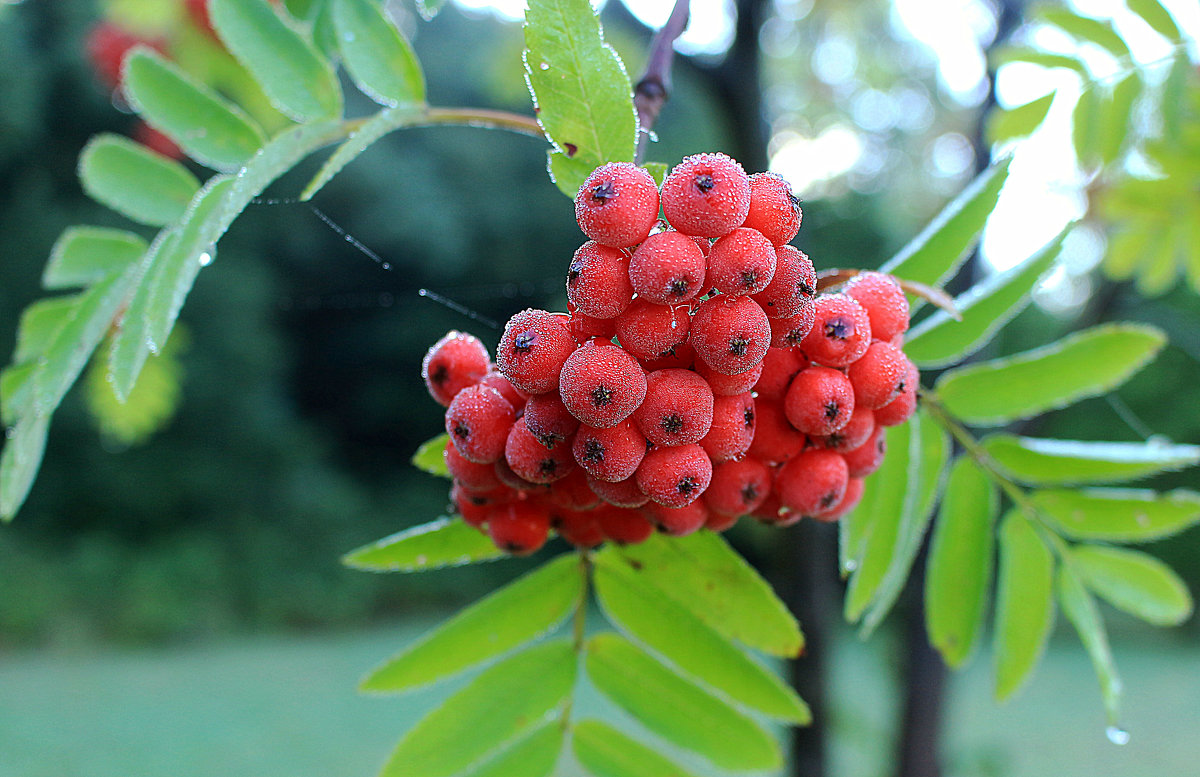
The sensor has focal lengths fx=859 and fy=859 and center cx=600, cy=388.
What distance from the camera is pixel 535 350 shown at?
2.23 feet

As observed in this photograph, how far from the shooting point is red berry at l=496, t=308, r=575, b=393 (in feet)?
2.23

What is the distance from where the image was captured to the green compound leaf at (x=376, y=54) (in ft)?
3.23

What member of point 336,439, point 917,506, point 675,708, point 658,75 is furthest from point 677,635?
point 336,439

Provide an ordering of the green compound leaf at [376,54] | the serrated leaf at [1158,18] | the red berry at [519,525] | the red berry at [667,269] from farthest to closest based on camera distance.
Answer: the serrated leaf at [1158,18]
the green compound leaf at [376,54]
the red berry at [519,525]
the red berry at [667,269]

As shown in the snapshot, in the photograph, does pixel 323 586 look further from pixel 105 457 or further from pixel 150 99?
pixel 150 99

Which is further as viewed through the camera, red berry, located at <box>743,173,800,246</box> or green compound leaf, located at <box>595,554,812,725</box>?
green compound leaf, located at <box>595,554,812,725</box>

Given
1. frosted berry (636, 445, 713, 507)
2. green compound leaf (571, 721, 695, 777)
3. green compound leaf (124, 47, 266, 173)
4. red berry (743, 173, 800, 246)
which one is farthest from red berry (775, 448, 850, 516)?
green compound leaf (124, 47, 266, 173)

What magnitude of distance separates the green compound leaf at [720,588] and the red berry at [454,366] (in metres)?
0.32

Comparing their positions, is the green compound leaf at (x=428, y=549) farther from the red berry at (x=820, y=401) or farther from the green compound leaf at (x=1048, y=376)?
the green compound leaf at (x=1048, y=376)

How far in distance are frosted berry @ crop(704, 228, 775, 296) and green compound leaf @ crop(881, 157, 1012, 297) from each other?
43 cm

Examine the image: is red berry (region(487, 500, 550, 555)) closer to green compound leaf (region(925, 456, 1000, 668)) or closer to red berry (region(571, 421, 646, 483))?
red berry (region(571, 421, 646, 483))

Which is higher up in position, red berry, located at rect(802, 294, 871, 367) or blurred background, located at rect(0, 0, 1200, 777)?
red berry, located at rect(802, 294, 871, 367)

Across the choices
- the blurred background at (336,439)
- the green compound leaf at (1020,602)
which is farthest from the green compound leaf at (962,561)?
the blurred background at (336,439)

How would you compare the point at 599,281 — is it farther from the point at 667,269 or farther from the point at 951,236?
the point at 951,236
